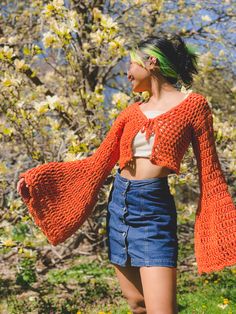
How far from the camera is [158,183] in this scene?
2.18m

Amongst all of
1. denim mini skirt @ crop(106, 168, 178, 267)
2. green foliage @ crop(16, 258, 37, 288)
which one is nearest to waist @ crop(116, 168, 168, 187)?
denim mini skirt @ crop(106, 168, 178, 267)

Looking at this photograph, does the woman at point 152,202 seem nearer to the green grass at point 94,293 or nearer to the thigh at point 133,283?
the thigh at point 133,283

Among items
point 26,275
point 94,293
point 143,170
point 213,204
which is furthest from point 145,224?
point 26,275

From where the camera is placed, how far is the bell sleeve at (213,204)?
7.32 feet

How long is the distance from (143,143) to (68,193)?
21.2 inches

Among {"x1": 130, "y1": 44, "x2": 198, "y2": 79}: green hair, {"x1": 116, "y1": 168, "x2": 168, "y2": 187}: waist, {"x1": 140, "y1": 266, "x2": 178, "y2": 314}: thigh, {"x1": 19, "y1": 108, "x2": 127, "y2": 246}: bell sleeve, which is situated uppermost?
{"x1": 130, "y1": 44, "x2": 198, "y2": 79}: green hair

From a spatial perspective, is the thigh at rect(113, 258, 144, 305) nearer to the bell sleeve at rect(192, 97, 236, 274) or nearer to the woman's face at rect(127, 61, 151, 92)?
the bell sleeve at rect(192, 97, 236, 274)

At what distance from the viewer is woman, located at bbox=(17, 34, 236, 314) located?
7.02 ft

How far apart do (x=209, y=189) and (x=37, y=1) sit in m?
3.09

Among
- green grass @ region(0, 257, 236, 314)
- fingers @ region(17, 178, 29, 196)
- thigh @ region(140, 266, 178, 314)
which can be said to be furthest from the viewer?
green grass @ region(0, 257, 236, 314)

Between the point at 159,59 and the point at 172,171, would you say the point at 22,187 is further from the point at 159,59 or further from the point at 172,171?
the point at 159,59

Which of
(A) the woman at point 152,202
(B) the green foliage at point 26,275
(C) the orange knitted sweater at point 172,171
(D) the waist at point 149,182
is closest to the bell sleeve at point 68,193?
(C) the orange knitted sweater at point 172,171

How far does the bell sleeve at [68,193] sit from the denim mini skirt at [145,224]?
0.29 meters

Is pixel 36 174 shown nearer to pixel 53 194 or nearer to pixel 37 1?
pixel 53 194
